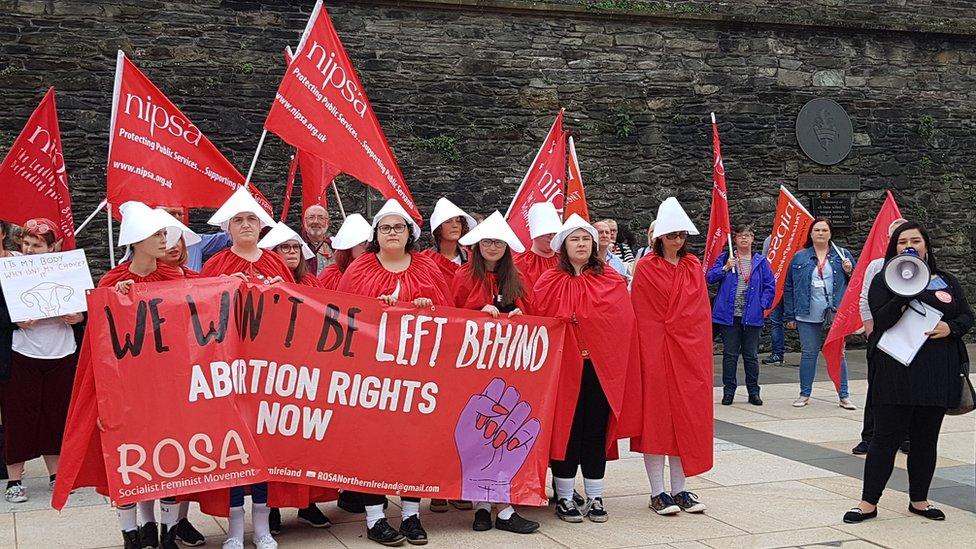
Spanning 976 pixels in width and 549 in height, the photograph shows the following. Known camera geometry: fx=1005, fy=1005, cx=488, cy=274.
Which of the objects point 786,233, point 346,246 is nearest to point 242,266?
point 346,246

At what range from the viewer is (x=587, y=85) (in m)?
14.6

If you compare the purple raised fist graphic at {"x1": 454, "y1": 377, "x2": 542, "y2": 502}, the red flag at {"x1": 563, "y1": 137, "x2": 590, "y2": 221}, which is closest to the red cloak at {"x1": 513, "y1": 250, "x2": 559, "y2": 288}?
the purple raised fist graphic at {"x1": 454, "y1": 377, "x2": 542, "y2": 502}

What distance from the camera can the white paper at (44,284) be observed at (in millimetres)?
6414

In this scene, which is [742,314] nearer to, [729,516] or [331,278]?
[729,516]

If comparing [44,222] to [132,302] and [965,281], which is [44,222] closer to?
[132,302]

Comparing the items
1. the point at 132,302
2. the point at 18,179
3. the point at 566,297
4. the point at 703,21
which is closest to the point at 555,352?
the point at 566,297

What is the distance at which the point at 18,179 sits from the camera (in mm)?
7570

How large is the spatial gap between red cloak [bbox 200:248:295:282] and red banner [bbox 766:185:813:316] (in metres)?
6.96

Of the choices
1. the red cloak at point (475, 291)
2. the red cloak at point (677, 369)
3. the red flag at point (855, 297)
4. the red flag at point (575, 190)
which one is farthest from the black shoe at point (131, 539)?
the red flag at point (855, 297)

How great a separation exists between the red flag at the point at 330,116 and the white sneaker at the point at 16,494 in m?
2.82

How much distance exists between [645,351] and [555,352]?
21.6 inches

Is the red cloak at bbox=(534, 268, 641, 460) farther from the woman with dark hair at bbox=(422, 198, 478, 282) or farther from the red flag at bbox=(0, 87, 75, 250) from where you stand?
the red flag at bbox=(0, 87, 75, 250)

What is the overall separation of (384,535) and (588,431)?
1351 mm

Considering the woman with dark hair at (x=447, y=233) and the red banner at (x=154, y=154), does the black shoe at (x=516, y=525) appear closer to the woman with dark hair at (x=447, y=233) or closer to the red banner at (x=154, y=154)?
the woman with dark hair at (x=447, y=233)
